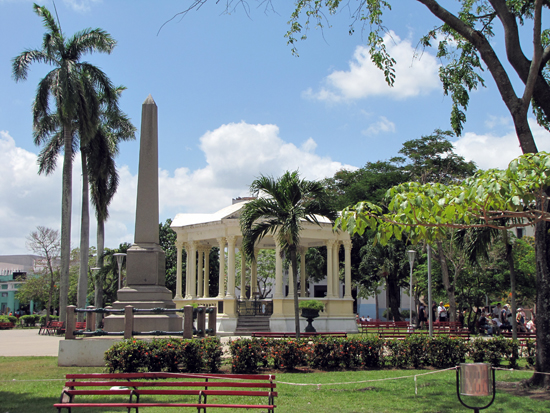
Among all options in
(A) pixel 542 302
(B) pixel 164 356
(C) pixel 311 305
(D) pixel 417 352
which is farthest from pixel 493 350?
(C) pixel 311 305

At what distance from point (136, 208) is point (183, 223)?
55.1ft

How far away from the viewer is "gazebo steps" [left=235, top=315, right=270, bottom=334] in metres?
28.2

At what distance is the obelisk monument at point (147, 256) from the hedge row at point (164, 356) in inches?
82.6

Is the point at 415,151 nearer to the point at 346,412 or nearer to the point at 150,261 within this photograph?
the point at 150,261

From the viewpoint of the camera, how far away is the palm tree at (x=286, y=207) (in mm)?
17281

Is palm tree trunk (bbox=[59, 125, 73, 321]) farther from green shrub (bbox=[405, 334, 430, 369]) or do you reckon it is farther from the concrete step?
green shrub (bbox=[405, 334, 430, 369])

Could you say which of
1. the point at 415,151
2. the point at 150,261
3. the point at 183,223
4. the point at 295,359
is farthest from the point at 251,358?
the point at 415,151

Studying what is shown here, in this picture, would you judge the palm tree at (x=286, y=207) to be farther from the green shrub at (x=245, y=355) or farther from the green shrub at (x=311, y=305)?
the green shrub at (x=311, y=305)

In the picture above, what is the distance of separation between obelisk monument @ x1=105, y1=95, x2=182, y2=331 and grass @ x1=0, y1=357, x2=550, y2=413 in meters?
2.00

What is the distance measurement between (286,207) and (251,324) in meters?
13.0

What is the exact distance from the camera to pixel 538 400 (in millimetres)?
9742

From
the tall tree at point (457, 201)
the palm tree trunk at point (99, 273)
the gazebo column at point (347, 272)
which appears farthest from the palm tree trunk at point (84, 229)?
the tall tree at point (457, 201)

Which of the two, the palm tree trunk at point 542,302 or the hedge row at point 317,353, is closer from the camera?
the palm tree trunk at point 542,302

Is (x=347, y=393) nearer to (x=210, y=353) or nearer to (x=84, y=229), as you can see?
(x=210, y=353)
